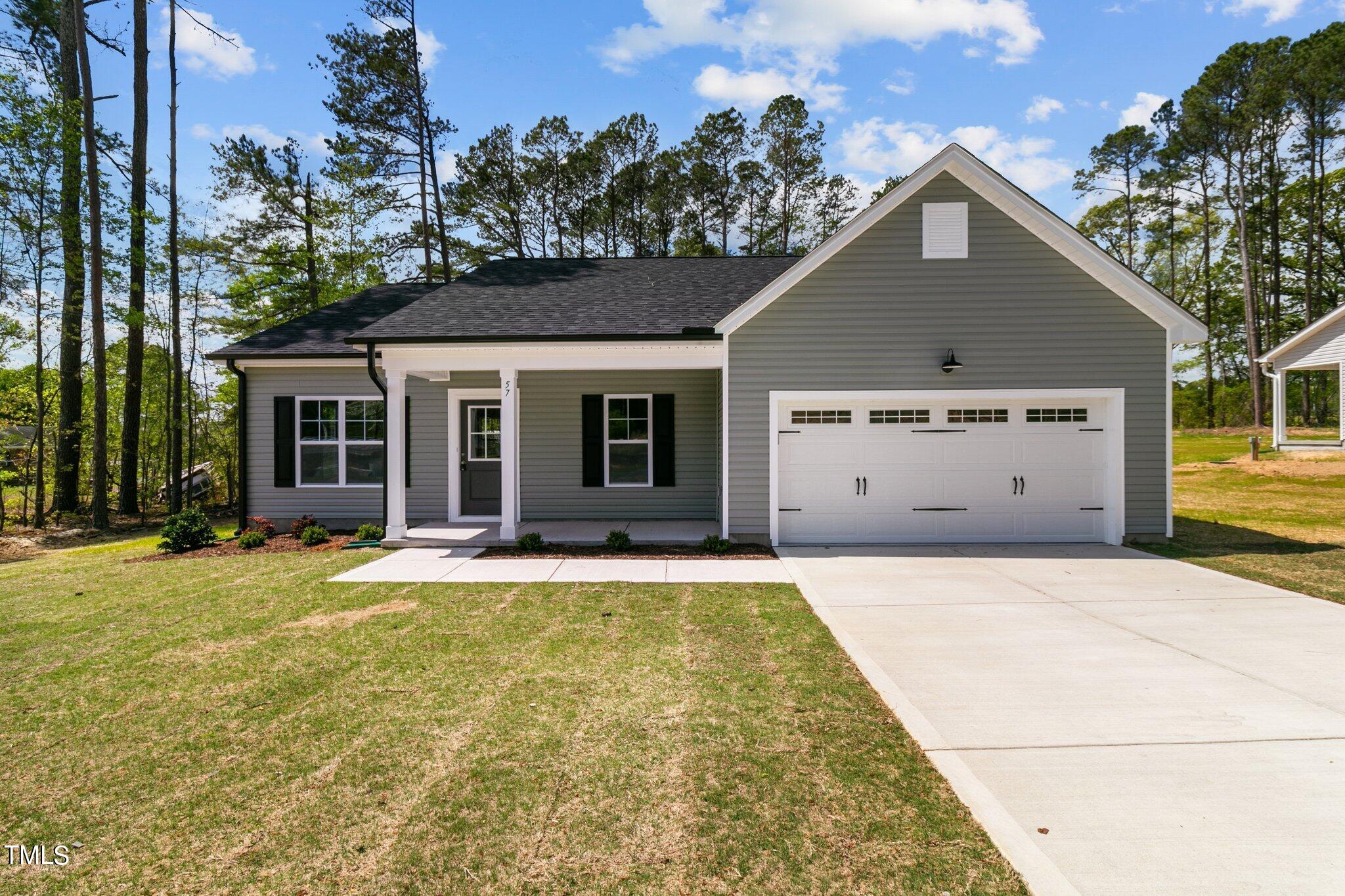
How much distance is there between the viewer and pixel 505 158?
2405 centimetres

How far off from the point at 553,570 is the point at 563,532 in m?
2.29

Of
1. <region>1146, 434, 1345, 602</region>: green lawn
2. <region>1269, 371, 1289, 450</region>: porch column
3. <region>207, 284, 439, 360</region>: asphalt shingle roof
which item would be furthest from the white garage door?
<region>1269, 371, 1289, 450</region>: porch column

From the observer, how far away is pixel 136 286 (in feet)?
47.2

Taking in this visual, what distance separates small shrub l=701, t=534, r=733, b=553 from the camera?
29.7ft

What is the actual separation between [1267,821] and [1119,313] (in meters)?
8.31

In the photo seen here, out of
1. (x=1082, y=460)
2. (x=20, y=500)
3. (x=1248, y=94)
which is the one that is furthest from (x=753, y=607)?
(x=1248, y=94)

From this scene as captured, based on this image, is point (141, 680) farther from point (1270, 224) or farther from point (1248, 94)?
point (1270, 224)

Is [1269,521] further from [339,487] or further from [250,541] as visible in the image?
[250,541]

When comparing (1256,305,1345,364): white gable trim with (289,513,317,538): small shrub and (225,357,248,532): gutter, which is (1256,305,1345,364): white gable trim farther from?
(225,357,248,532): gutter

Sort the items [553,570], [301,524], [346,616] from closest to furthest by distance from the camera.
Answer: [346,616] → [553,570] → [301,524]

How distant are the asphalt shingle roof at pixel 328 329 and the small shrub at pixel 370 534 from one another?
2863 millimetres

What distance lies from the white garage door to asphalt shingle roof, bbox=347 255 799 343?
2.64m

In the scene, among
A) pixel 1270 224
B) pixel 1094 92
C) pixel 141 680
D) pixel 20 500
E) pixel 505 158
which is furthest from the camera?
pixel 1270 224

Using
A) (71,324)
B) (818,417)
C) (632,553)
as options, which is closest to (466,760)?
(632,553)
